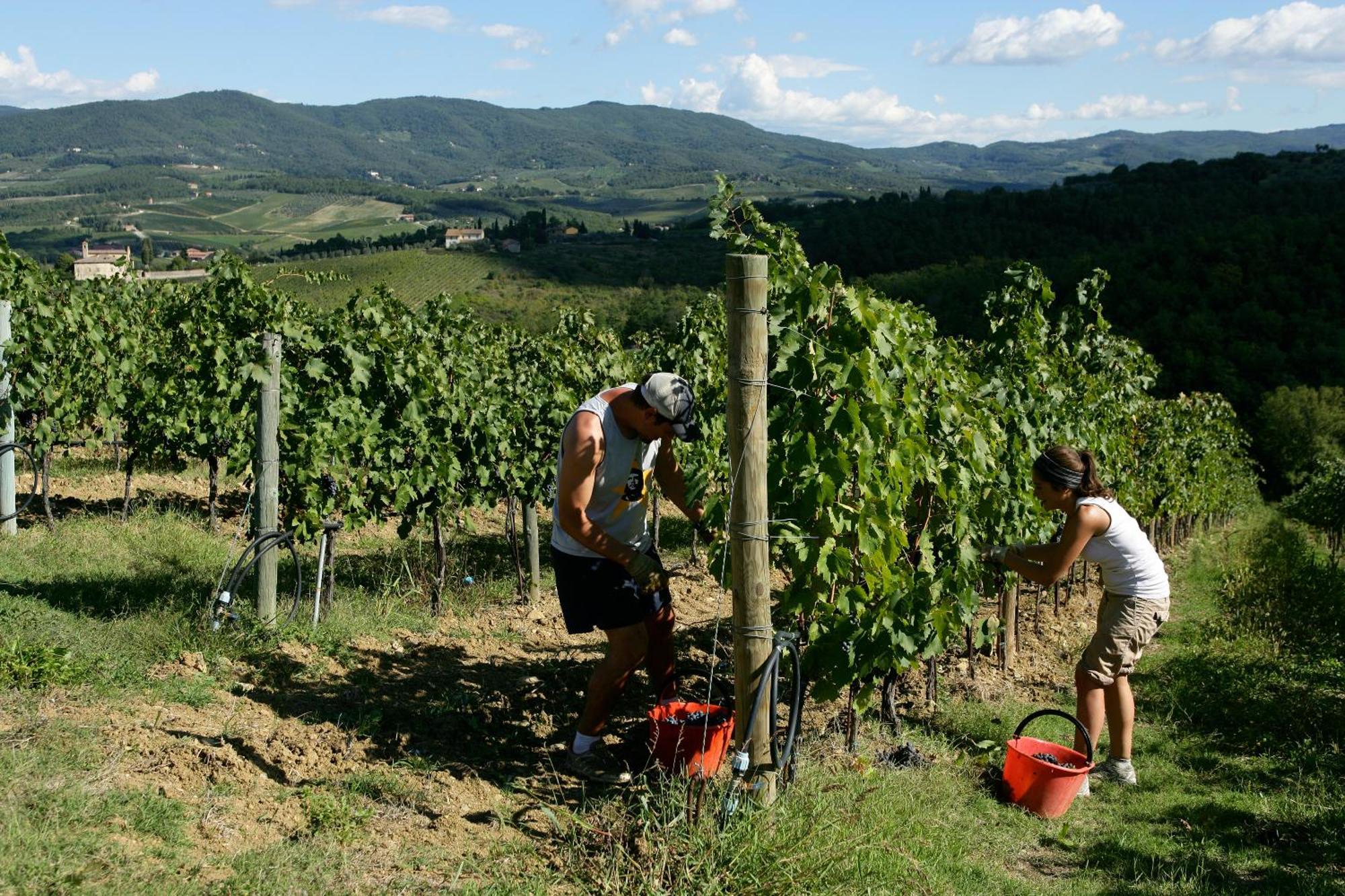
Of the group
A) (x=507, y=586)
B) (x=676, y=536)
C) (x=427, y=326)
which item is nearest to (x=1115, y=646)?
(x=507, y=586)

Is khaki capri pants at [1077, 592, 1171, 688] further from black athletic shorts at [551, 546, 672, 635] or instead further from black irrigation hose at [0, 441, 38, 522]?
black irrigation hose at [0, 441, 38, 522]

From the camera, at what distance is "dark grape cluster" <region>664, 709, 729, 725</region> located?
12.5ft

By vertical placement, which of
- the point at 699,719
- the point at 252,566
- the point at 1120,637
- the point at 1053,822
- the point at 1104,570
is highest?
the point at 1104,570

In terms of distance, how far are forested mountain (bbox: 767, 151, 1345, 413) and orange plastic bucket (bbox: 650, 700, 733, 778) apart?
2125 centimetres

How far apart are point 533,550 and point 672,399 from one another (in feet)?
14.1

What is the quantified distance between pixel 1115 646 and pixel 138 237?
110236mm

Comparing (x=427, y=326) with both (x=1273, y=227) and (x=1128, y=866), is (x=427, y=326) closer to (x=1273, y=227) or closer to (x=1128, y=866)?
(x=1128, y=866)

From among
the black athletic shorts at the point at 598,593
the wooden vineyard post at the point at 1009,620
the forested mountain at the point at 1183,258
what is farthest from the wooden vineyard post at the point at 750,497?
the forested mountain at the point at 1183,258

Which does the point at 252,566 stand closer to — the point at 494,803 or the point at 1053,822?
the point at 494,803

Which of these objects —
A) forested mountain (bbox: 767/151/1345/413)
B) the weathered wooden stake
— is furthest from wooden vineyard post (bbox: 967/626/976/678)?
forested mountain (bbox: 767/151/1345/413)

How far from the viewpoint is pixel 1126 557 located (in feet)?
14.4

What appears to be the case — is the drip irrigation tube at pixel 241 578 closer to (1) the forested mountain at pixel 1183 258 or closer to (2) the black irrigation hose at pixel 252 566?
(2) the black irrigation hose at pixel 252 566

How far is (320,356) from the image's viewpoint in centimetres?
657

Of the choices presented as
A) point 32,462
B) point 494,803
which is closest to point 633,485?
point 494,803
